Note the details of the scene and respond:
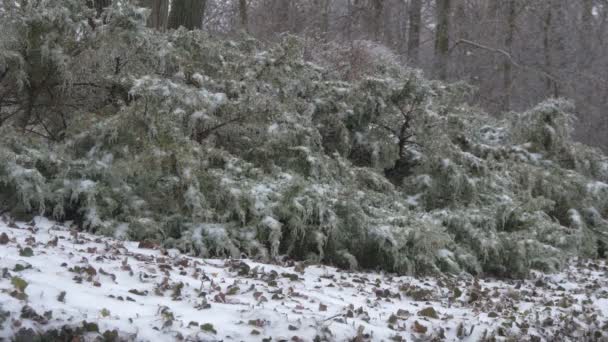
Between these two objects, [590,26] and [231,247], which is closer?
[231,247]

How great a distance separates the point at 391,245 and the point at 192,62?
9.75 ft

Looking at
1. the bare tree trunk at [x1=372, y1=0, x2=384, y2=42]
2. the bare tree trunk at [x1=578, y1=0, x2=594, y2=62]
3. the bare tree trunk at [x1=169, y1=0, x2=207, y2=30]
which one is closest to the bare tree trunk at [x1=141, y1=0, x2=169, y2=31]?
the bare tree trunk at [x1=169, y1=0, x2=207, y2=30]

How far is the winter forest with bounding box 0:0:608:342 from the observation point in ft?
10.3

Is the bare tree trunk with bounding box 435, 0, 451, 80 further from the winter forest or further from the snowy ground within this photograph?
the snowy ground

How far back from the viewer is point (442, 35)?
42.9 feet

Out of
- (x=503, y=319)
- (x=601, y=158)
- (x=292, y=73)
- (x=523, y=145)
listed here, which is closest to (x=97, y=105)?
(x=292, y=73)

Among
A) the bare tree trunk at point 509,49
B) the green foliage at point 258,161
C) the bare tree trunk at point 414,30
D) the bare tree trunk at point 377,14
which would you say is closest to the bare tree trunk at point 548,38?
the bare tree trunk at point 509,49

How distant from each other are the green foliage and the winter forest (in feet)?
0.07

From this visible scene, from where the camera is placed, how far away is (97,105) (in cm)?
565

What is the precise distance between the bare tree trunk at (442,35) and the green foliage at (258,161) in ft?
16.9

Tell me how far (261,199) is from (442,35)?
9.44m

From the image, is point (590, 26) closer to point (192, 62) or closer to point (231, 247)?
point (192, 62)

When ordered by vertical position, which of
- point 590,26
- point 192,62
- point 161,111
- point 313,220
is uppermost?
point 590,26

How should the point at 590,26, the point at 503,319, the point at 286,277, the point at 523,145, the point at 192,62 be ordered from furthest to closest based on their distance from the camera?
the point at 590,26 < the point at 523,145 < the point at 192,62 < the point at 286,277 < the point at 503,319
